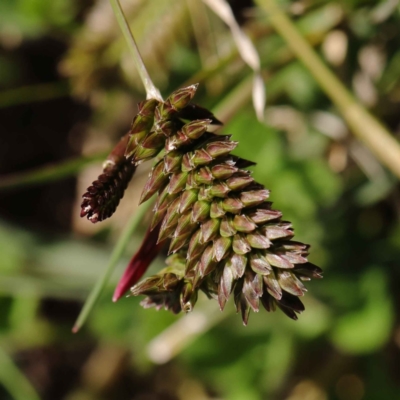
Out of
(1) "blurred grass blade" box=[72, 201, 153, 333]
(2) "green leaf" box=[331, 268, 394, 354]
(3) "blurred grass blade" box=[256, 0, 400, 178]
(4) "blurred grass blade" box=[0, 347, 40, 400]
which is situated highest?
(3) "blurred grass blade" box=[256, 0, 400, 178]

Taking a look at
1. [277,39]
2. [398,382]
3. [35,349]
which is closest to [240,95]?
[277,39]

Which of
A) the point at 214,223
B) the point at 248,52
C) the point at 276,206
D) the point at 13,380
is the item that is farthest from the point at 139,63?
the point at 13,380

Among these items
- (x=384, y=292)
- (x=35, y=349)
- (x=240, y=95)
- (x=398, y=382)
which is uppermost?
(x=240, y=95)

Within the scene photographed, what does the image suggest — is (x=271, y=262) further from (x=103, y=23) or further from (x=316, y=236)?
(x=103, y=23)

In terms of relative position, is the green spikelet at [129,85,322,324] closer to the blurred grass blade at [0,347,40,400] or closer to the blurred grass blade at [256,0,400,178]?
the blurred grass blade at [256,0,400,178]

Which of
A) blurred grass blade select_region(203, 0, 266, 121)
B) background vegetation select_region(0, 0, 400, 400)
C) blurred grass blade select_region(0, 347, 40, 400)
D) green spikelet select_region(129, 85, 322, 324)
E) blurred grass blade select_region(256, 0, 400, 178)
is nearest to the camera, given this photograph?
green spikelet select_region(129, 85, 322, 324)

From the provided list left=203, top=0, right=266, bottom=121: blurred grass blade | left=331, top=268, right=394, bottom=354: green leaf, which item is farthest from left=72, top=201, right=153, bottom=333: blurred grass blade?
left=331, top=268, right=394, bottom=354: green leaf

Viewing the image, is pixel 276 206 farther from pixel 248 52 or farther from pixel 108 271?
pixel 108 271

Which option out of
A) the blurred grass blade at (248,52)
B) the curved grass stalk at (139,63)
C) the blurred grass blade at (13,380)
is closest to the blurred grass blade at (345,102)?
the blurred grass blade at (248,52)
